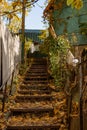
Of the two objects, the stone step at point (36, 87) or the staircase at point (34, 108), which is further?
the stone step at point (36, 87)

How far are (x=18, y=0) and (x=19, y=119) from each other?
5058mm

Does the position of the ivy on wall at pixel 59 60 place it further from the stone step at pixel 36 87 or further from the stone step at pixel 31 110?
the stone step at pixel 31 110

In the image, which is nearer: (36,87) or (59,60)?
(36,87)

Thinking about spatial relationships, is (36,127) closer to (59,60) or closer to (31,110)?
(31,110)

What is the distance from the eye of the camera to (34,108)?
9844mm

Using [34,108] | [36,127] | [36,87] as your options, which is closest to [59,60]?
[36,87]

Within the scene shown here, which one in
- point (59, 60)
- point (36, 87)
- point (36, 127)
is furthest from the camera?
point (59, 60)

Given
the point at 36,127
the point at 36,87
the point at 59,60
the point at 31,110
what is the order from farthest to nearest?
the point at 59,60
the point at 36,87
the point at 31,110
the point at 36,127

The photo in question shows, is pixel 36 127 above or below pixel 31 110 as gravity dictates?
below

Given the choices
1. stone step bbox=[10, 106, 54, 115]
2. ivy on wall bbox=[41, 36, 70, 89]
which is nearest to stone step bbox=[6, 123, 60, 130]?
stone step bbox=[10, 106, 54, 115]

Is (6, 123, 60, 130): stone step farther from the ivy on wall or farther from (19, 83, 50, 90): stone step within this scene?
(19, 83, 50, 90): stone step

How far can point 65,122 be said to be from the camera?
27.4 feet

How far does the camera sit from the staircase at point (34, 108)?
834 cm

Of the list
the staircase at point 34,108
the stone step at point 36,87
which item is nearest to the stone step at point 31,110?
the staircase at point 34,108
